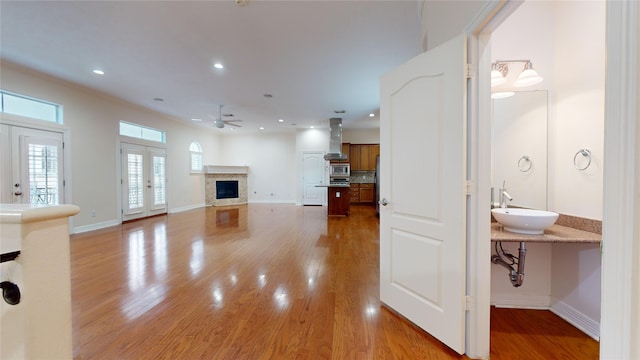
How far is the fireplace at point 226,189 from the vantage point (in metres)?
9.57

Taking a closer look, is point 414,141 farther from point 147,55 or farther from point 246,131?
point 246,131

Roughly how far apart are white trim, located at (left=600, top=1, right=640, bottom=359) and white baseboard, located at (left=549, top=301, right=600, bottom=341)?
1670 millimetres

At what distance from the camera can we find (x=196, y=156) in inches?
351

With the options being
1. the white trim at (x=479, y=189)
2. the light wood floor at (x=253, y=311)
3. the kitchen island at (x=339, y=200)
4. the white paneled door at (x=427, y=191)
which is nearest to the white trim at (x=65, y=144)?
the light wood floor at (x=253, y=311)

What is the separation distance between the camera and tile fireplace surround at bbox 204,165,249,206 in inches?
368

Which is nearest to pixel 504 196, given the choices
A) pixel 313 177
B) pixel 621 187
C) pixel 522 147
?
pixel 522 147

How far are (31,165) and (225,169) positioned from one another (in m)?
5.47

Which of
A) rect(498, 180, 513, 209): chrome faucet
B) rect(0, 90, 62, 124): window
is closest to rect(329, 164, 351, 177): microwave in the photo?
rect(498, 180, 513, 209): chrome faucet

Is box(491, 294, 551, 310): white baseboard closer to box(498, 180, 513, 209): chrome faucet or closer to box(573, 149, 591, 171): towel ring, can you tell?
box(498, 180, 513, 209): chrome faucet

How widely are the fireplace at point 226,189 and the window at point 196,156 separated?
3.04 ft

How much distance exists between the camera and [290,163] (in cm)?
1005

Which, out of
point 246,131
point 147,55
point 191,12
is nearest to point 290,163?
point 246,131

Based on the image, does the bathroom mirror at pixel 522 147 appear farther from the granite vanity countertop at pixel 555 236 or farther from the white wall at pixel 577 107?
the granite vanity countertop at pixel 555 236

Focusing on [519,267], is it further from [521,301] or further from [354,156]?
[354,156]
